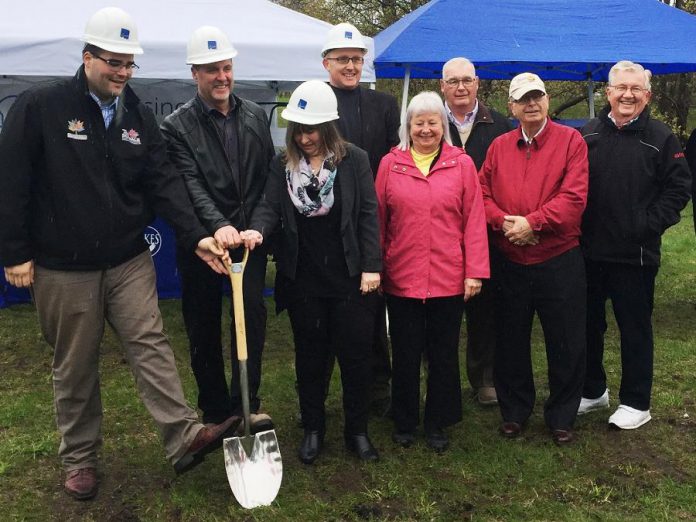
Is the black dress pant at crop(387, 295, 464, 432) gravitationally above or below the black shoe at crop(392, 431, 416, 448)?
above

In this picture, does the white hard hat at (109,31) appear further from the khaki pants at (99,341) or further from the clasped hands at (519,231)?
the clasped hands at (519,231)

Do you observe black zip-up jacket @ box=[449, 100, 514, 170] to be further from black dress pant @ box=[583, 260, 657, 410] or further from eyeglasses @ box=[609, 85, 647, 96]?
black dress pant @ box=[583, 260, 657, 410]

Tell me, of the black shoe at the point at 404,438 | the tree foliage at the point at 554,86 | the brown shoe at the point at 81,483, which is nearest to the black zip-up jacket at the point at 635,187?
the black shoe at the point at 404,438

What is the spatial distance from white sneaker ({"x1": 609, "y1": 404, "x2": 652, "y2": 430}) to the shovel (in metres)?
1.96

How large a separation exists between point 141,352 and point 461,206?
1.72 meters

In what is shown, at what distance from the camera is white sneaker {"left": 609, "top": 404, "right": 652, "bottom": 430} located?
421cm

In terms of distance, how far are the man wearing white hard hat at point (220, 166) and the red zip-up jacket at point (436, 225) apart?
2.25 feet

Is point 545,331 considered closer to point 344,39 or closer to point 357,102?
point 357,102

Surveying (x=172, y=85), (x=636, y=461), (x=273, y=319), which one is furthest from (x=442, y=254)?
(x=172, y=85)

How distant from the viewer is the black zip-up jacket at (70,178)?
3.17m

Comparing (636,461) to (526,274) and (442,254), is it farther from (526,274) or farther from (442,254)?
(442,254)

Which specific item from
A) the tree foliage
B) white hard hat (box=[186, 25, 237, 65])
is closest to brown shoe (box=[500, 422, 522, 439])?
white hard hat (box=[186, 25, 237, 65])

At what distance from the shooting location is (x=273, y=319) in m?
6.78

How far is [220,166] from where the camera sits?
373cm
